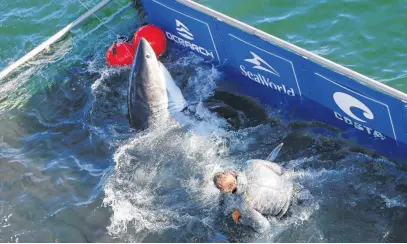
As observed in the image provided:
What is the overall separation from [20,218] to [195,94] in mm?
3965

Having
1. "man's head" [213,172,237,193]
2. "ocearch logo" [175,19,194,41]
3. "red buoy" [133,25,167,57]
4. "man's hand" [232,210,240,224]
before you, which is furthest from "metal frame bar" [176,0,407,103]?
"man's hand" [232,210,240,224]

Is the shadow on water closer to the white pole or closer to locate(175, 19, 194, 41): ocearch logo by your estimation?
locate(175, 19, 194, 41): ocearch logo

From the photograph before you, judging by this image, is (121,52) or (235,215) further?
(121,52)

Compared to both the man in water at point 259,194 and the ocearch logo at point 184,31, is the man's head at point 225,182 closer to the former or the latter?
the man in water at point 259,194

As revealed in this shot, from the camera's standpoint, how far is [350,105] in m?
8.12

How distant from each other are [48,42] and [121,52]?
2105mm

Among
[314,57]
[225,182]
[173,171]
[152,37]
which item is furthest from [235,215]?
[152,37]

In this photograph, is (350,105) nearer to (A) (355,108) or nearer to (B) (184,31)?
(A) (355,108)

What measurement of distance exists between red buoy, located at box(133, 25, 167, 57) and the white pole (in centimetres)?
197

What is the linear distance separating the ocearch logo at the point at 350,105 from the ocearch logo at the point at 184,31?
3.48m

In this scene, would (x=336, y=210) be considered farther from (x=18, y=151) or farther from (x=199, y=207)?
(x=18, y=151)

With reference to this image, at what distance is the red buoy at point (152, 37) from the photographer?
429 inches

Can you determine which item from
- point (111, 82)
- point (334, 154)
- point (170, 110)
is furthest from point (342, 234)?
point (111, 82)

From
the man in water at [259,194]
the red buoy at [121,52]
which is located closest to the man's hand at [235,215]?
the man in water at [259,194]
